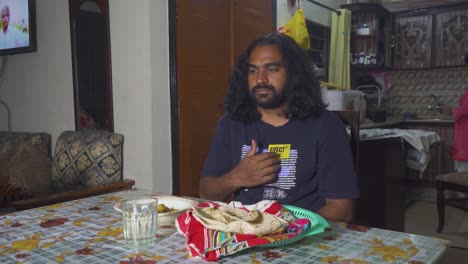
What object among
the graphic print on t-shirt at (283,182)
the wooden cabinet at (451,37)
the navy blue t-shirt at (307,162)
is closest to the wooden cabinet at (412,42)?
the wooden cabinet at (451,37)

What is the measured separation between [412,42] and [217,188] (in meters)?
4.86

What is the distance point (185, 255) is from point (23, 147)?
64.1 inches

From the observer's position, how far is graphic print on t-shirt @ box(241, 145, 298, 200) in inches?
54.3

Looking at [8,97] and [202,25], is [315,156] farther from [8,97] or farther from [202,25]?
[8,97]

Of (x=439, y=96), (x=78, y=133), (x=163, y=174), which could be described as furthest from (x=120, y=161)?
(x=439, y=96)

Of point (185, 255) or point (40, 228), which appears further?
point (40, 228)

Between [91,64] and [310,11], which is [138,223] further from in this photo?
[310,11]

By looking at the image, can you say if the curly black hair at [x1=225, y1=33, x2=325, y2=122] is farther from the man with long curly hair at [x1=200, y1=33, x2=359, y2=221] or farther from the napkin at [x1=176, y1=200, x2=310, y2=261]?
the napkin at [x1=176, y1=200, x2=310, y2=261]

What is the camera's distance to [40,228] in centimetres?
106

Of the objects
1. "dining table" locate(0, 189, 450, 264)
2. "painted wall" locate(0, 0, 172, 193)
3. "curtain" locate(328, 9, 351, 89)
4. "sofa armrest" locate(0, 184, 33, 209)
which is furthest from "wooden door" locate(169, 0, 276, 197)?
"dining table" locate(0, 189, 450, 264)

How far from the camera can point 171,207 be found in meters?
1.21

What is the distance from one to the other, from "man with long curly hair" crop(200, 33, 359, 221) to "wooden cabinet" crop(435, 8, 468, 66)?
431cm

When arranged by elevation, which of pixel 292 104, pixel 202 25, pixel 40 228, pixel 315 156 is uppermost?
pixel 202 25

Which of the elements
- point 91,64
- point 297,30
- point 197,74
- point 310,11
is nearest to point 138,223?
point 197,74
